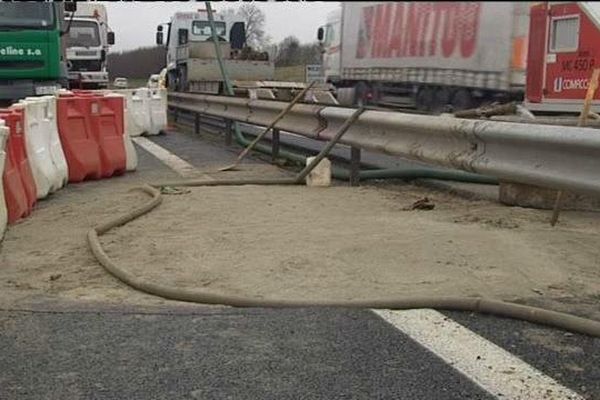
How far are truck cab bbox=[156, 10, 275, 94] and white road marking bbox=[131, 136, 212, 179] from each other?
8.09 m

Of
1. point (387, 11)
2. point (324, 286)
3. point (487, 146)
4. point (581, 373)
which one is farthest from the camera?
point (487, 146)

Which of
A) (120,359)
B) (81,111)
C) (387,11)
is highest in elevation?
(387,11)

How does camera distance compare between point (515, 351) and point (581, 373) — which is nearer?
point (581, 373)

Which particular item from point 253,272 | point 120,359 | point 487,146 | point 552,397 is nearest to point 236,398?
point 120,359

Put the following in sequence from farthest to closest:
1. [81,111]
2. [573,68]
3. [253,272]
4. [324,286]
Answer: [573,68], [81,111], [253,272], [324,286]

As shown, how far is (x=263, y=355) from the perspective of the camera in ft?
11.8

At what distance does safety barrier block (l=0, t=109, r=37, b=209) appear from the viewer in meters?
6.57

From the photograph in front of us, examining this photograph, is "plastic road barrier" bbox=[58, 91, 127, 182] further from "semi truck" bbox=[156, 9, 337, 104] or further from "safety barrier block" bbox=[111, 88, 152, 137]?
"semi truck" bbox=[156, 9, 337, 104]

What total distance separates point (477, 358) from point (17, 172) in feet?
15.8

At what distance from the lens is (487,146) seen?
581 centimetres

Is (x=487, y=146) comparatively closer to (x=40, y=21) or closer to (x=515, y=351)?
(x=515, y=351)

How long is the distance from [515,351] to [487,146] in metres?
2.47

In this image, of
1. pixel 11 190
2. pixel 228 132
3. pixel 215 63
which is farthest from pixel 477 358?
pixel 215 63

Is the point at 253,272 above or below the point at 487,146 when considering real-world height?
below
